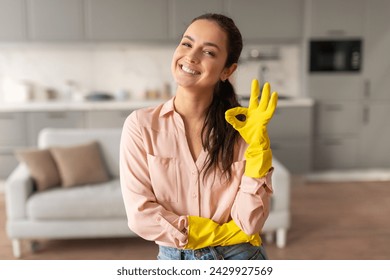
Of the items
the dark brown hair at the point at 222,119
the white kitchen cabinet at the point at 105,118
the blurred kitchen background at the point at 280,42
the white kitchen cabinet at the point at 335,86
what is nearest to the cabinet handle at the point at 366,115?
the blurred kitchen background at the point at 280,42

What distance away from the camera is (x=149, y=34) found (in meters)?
3.69

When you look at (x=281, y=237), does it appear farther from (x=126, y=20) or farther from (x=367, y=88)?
(x=126, y=20)

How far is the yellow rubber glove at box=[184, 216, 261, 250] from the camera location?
898mm

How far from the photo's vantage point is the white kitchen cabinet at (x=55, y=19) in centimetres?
365

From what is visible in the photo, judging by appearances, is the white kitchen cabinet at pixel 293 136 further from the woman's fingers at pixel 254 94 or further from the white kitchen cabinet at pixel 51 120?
the woman's fingers at pixel 254 94

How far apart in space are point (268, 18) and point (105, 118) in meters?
1.34

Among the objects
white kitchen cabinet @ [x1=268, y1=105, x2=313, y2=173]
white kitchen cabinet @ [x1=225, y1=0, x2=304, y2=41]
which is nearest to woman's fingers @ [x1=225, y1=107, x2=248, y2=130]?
white kitchen cabinet @ [x1=268, y1=105, x2=313, y2=173]

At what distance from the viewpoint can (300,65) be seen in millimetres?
3877

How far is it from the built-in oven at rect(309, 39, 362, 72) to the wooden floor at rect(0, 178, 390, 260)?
3.06ft

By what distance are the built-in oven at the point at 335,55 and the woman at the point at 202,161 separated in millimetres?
2898

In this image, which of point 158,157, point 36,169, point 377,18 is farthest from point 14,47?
point 158,157

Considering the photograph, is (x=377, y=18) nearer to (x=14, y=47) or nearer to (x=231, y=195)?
(x=14, y=47)

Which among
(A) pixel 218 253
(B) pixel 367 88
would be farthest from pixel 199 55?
(B) pixel 367 88
